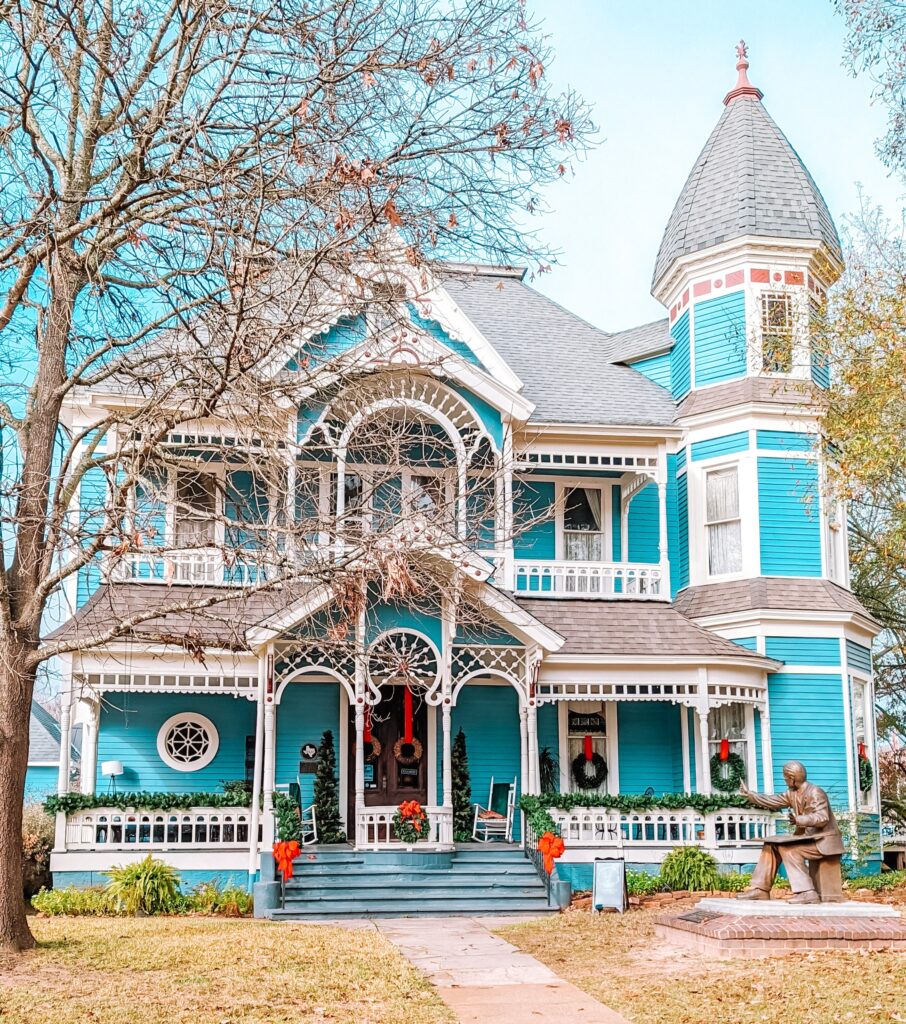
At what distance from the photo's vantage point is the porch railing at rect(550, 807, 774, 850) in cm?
1750

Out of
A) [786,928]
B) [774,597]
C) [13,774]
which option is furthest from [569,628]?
[13,774]

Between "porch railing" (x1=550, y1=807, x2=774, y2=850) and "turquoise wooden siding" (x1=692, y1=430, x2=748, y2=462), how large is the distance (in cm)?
576

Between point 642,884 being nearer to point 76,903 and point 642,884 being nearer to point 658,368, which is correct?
point 76,903

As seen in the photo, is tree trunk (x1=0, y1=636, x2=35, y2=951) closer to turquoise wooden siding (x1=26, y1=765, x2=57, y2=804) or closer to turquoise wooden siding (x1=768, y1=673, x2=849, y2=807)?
turquoise wooden siding (x1=768, y1=673, x2=849, y2=807)

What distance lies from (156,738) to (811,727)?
10.1 meters

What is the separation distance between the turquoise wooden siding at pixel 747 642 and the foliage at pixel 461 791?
4569 millimetres

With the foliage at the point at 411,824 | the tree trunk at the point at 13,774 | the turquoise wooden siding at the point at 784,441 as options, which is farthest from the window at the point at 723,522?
the tree trunk at the point at 13,774

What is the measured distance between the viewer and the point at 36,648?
11555mm

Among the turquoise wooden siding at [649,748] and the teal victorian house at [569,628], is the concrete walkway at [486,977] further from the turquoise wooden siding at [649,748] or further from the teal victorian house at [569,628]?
the turquoise wooden siding at [649,748]

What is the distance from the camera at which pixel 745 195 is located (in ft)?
67.9

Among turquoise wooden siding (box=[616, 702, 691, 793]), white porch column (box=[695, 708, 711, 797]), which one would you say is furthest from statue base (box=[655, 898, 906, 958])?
turquoise wooden siding (box=[616, 702, 691, 793])

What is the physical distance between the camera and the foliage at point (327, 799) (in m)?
17.8

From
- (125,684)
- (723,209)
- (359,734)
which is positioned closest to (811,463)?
(723,209)

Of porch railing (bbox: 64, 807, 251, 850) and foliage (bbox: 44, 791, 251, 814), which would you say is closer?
foliage (bbox: 44, 791, 251, 814)
